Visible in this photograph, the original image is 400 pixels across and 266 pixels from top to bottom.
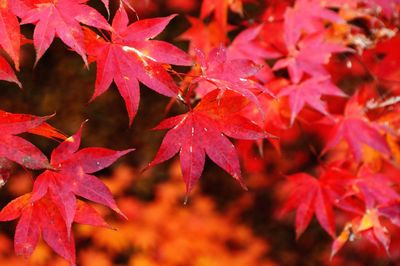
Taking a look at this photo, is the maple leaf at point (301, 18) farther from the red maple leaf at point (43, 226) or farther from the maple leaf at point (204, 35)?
the red maple leaf at point (43, 226)

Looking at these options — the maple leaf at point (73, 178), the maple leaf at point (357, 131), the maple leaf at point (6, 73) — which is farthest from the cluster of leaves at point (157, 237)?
the maple leaf at point (6, 73)

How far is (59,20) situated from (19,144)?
0.25 meters

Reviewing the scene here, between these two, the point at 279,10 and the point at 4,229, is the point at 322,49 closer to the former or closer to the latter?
the point at 279,10

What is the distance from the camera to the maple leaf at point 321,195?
1724 millimetres

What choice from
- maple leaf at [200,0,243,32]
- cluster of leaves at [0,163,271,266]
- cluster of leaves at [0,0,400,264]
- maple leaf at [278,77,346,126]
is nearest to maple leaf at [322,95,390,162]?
cluster of leaves at [0,0,400,264]

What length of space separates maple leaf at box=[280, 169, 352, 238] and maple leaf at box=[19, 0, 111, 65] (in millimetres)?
807

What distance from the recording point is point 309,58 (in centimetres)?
173

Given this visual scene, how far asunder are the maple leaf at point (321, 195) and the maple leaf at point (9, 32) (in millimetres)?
898

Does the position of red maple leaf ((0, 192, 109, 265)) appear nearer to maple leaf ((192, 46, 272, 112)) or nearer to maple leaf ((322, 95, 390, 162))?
maple leaf ((192, 46, 272, 112))

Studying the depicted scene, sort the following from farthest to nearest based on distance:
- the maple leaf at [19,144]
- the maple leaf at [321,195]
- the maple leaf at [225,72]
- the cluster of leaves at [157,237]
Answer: the cluster of leaves at [157,237], the maple leaf at [321,195], the maple leaf at [225,72], the maple leaf at [19,144]

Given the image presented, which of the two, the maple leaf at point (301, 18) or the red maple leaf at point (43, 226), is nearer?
the red maple leaf at point (43, 226)

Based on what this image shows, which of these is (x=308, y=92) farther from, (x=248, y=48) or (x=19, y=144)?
(x=19, y=144)

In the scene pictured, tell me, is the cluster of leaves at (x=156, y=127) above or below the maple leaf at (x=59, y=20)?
below

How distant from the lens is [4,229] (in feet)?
10.2
